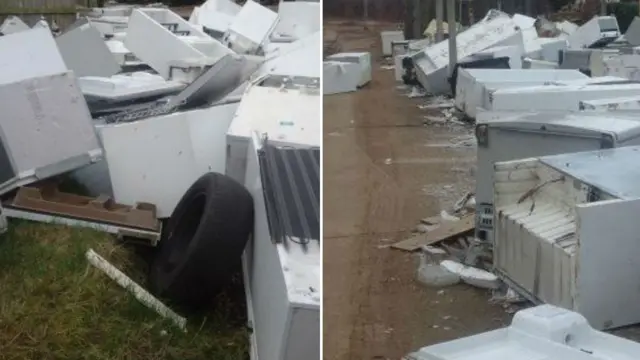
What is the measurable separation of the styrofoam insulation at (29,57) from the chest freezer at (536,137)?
4.42 feet

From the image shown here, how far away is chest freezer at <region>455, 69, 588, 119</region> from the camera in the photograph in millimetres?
4941

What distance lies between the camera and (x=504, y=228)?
2.84 metres

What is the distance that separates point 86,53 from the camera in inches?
163

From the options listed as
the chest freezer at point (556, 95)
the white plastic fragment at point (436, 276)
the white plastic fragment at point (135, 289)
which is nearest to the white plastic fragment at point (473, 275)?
the white plastic fragment at point (436, 276)

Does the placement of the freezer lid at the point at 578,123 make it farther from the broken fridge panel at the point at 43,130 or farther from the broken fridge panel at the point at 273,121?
the broken fridge panel at the point at 43,130

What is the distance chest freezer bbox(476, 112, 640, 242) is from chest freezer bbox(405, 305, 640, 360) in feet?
5.01

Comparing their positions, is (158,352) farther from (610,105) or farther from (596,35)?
(596,35)

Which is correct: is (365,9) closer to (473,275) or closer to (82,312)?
(82,312)

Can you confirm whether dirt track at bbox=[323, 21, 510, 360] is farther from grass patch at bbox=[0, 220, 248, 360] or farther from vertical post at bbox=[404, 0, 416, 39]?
vertical post at bbox=[404, 0, 416, 39]

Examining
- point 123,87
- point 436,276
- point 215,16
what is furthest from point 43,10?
point 436,276

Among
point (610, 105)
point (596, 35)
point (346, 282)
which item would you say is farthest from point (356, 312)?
point (596, 35)

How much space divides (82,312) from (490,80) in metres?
3.32

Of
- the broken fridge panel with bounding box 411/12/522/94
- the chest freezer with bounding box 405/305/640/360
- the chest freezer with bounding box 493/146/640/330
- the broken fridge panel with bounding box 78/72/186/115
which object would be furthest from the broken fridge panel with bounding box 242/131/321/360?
the broken fridge panel with bounding box 411/12/522/94

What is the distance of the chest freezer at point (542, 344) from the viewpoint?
1362mm
